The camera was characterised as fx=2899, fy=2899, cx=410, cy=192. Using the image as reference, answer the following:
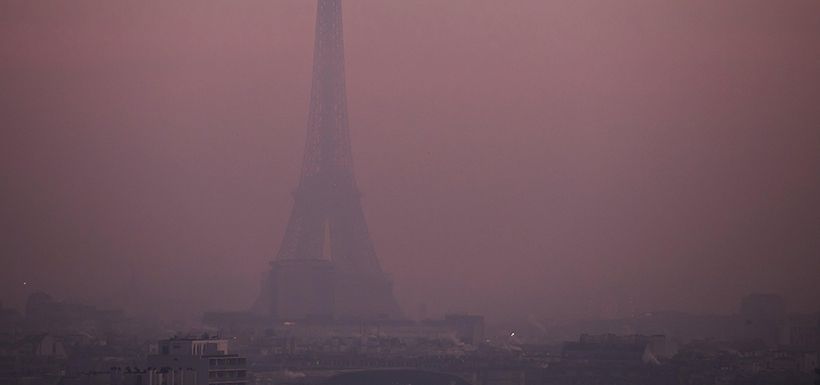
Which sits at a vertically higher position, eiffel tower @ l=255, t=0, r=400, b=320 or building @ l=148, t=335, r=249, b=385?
eiffel tower @ l=255, t=0, r=400, b=320

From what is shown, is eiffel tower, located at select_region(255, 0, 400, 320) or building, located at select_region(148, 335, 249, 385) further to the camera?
eiffel tower, located at select_region(255, 0, 400, 320)

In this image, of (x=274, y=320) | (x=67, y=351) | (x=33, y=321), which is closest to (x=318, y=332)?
(x=274, y=320)

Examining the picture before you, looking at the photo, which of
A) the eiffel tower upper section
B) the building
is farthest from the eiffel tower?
the building

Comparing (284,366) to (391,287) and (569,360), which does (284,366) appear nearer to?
(569,360)

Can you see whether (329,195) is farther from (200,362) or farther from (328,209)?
(200,362)

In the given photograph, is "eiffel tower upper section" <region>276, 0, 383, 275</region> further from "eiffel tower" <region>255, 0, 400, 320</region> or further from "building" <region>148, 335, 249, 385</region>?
"building" <region>148, 335, 249, 385</region>

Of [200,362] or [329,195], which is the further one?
[329,195]

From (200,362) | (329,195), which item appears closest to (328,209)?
(329,195)

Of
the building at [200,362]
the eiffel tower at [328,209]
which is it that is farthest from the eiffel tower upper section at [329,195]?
the building at [200,362]
